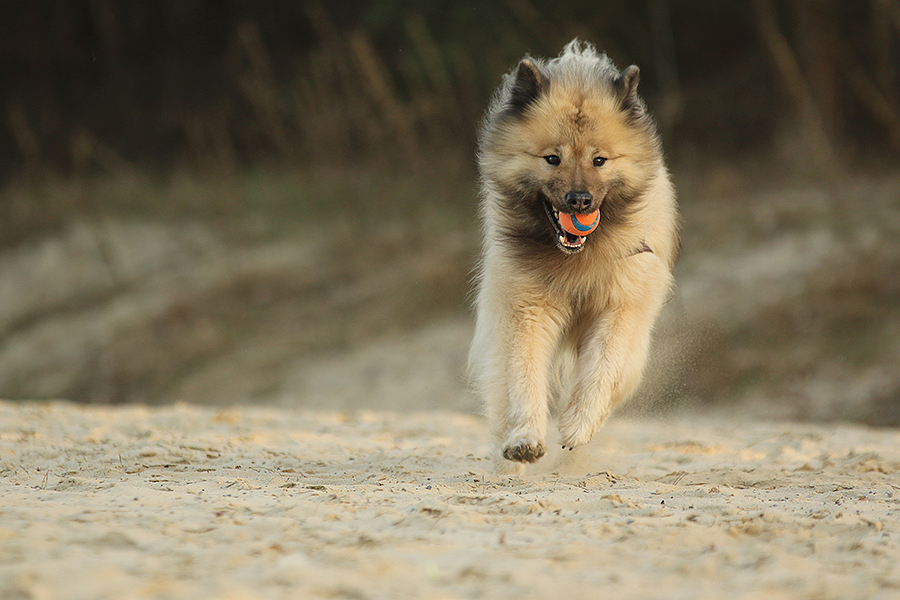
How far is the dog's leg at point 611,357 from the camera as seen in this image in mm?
4125

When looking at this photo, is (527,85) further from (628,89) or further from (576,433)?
(576,433)

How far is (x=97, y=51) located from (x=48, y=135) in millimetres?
1927

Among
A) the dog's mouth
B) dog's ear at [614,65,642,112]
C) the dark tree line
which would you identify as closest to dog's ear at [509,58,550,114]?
dog's ear at [614,65,642,112]

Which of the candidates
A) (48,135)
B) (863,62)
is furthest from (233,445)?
(48,135)

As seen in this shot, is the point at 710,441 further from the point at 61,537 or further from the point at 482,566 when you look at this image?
the point at 61,537

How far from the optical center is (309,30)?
1705 centimetres

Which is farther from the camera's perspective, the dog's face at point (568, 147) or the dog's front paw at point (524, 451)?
the dog's face at point (568, 147)

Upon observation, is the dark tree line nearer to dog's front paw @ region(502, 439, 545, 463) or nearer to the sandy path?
the sandy path

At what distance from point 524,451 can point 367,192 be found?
12178 millimetres

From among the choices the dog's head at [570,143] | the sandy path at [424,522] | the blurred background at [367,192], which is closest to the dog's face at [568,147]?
the dog's head at [570,143]

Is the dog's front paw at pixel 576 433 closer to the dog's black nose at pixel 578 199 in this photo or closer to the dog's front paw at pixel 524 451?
the dog's front paw at pixel 524 451

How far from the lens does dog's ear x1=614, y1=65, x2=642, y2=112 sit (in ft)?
14.3

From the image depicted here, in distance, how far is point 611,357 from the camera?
165 inches

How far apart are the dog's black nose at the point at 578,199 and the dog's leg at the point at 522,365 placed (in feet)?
1.78
